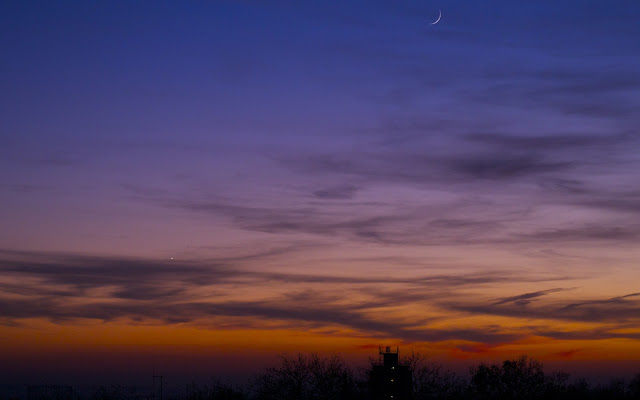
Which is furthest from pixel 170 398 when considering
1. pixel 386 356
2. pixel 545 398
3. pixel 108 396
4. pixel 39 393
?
pixel 545 398

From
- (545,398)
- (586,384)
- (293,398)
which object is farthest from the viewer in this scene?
(586,384)

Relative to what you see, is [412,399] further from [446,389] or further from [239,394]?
[239,394]

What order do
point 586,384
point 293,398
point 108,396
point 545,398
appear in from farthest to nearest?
1. point 586,384
2. point 108,396
3. point 545,398
4. point 293,398

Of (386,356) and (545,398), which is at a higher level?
(386,356)

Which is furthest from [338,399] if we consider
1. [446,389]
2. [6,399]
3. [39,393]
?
[6,399]

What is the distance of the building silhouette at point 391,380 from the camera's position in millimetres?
109375

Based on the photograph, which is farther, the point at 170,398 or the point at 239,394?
the point at 170,398

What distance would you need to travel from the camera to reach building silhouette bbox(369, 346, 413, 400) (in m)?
109

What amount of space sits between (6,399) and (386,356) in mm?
64512

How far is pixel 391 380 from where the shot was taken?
369 ft

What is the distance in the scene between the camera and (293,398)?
346ft

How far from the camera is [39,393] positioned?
117812 millimetres

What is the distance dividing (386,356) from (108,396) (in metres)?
47.5

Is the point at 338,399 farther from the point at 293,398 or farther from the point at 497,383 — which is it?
the point at 497,383
